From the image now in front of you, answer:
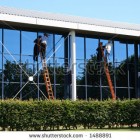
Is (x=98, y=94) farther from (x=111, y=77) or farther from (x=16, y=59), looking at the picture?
(x=16, y=59)

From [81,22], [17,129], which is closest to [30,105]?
[17,129]

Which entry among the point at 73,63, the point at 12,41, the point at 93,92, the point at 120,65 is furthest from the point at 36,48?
the point at 120,65

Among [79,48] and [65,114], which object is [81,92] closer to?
[79,48]

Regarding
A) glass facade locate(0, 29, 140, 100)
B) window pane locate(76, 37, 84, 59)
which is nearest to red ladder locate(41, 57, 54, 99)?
glass facade locate(0, 29, 140, 100)

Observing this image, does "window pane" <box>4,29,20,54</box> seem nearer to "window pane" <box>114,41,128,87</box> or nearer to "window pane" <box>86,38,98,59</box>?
"window pane" <box>86,38,98,59</box>

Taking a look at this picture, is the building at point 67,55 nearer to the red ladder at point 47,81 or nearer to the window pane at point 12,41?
the window pane at point 12,41

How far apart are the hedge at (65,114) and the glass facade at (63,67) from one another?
3.89 m

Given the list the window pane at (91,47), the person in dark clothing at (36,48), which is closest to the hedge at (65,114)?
the person in dark clothing at (36,48)

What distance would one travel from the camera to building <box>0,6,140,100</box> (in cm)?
2233

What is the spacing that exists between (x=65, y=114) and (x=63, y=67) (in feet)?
17.9

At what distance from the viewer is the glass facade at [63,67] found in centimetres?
2234

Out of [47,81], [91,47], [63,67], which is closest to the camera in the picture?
[47,81]

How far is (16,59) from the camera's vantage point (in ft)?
74.0

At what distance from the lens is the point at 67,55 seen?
24.1 metres
